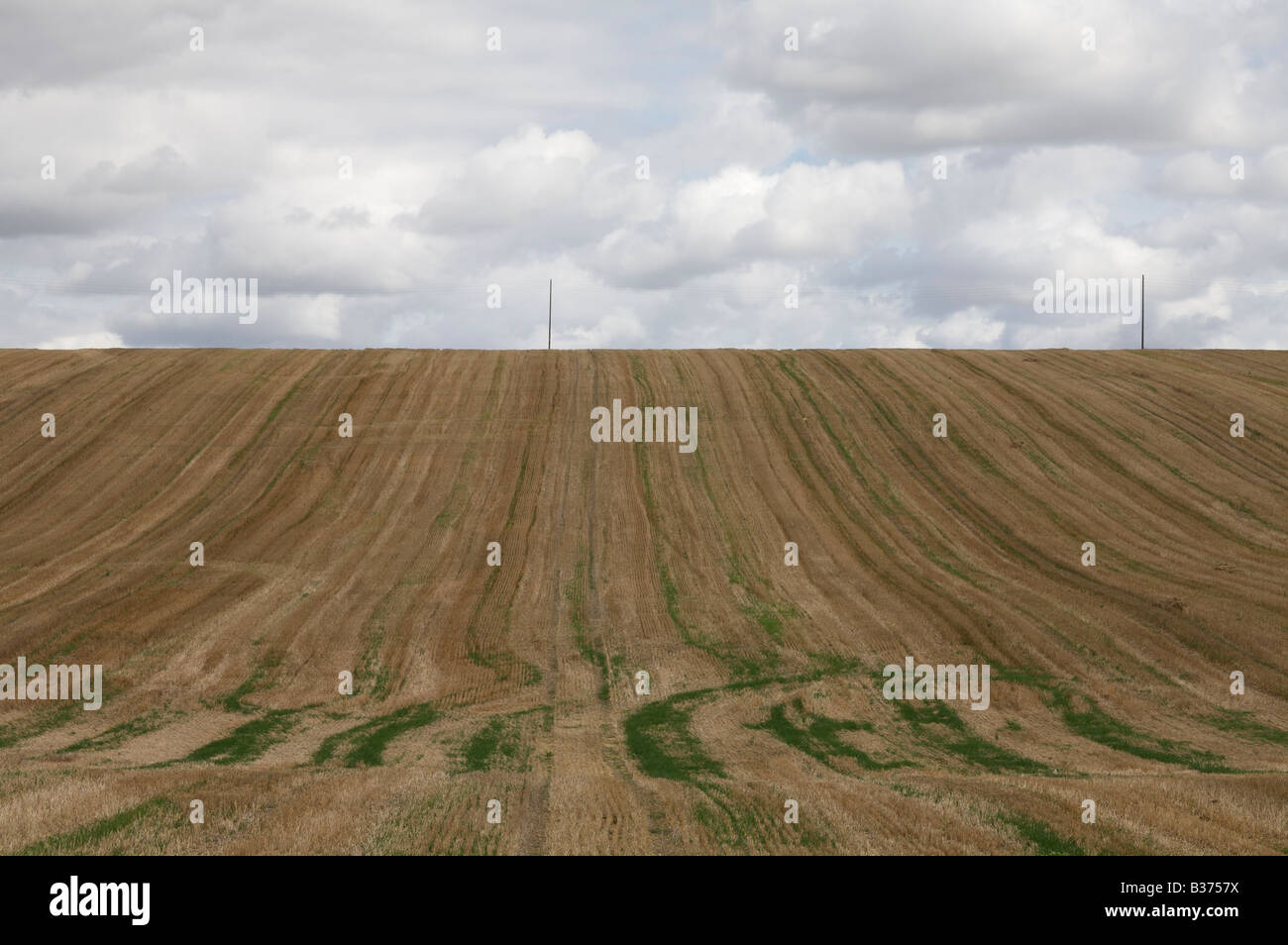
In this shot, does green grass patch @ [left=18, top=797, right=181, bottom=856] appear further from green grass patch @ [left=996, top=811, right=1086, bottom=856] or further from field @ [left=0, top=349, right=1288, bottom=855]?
green grass patch @ [left=996, top=811, right=1086, bottom=856]

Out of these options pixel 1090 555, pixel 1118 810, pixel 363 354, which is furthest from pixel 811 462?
pixel 1118 810

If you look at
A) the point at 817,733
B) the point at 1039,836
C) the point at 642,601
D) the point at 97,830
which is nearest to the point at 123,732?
the point at 97,830

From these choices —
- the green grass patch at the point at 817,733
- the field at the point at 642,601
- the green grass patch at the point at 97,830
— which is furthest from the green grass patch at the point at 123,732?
the green grass patch at the point at 817,733

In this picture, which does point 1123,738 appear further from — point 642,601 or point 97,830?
point 97,830

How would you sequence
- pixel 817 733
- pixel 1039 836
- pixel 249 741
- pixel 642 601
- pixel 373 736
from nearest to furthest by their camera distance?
pixel 1039 836, pixel 249 741, pixel 373 736, pixel 817 733, pixel 642 601

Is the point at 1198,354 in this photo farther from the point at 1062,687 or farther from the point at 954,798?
the point at 954,798

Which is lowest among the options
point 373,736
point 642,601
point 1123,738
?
point 1123,738

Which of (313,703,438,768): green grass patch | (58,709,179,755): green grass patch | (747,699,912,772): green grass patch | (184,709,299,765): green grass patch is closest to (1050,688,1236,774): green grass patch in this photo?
(747,699,912,772): green grass patch

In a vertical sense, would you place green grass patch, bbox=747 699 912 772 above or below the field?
below

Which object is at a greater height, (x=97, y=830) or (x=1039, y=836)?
(x=97, y=830)
